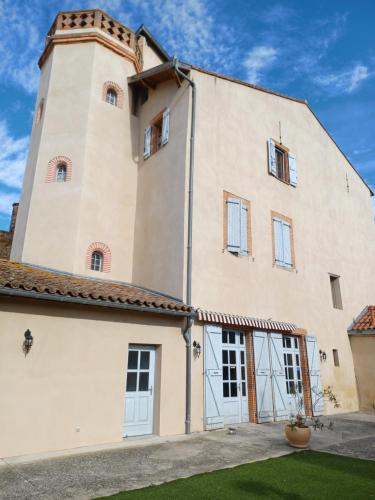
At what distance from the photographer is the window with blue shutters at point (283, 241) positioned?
13.4 metres

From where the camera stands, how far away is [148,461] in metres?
7.00

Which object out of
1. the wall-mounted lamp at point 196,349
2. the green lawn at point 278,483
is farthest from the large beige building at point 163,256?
the green lawn at point 278,483

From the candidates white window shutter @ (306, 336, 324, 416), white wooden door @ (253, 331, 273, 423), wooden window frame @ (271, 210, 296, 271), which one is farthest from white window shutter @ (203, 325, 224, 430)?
white window shutter @ (306, 336, 324, 416)

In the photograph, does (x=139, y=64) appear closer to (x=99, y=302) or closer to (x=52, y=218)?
(x=52, y=218)

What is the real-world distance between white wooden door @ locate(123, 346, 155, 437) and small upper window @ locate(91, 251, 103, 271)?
4.07 meters

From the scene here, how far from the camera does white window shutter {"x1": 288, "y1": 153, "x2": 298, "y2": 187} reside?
1511 cm

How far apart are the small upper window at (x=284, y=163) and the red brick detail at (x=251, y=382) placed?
263 inches

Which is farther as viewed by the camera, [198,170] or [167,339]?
[198,170]

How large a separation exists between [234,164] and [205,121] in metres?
1.71

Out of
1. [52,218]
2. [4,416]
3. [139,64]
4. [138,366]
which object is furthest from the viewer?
[139,64]

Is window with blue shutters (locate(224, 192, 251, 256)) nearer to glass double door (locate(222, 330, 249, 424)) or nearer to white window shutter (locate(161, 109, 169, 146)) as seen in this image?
glass double door (locate(222, 330, 249, 424))

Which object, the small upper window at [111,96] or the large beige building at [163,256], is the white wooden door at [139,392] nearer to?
the large beige building at [163,256]

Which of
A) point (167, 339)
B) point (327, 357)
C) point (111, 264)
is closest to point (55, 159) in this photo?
point (111, 264)

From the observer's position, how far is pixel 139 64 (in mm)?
15766
